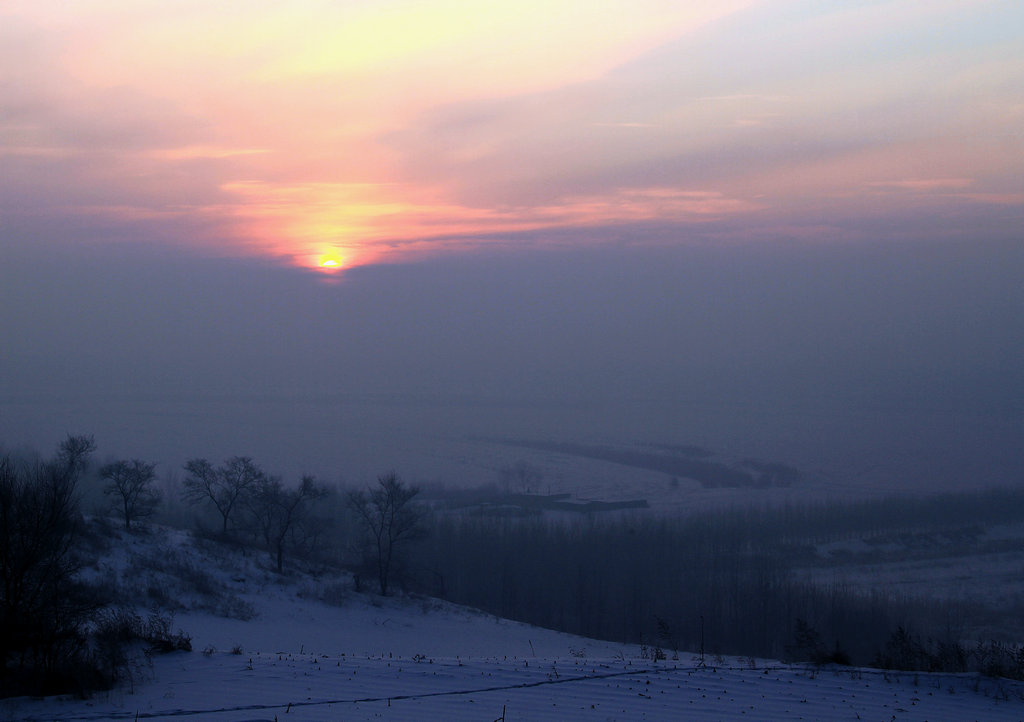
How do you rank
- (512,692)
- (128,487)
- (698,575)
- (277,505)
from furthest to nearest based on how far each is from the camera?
(698,575) → (277,505) → (128,487) → (512,692)

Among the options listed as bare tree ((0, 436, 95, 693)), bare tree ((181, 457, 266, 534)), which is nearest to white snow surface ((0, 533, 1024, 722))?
bare tree ((0, 436, 95, 693))

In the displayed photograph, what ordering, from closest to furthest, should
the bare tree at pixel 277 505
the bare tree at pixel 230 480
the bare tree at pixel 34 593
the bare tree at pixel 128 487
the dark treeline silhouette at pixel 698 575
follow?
the bare tree at pixel 34 593 → the dark treeline silhouette at pixel 698 575 → the bare tree at pixel 128 487 → the bare tree at pixel 277 505 → the bare tree at pixel 230 480

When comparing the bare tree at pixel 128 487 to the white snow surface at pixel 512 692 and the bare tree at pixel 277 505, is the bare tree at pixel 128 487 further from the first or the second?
the white snow surface at pixel 512 692

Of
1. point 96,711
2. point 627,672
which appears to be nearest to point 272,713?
point 96,711

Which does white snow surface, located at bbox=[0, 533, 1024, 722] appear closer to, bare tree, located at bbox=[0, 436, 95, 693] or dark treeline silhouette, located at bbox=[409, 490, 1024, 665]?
bare tree, located at bbox=[0, 436, 95, 693]

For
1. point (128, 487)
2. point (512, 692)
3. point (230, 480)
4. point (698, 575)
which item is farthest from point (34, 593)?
point (698, 575)

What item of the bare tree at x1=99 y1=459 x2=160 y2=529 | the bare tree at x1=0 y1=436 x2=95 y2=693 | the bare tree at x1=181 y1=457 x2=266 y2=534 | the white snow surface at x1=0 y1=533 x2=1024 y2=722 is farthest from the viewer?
the bare tree at x1=181 y1=457 x2=266 y2=534

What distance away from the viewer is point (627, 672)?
1166cm

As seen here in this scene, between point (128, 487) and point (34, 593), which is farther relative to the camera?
point (128, 487)

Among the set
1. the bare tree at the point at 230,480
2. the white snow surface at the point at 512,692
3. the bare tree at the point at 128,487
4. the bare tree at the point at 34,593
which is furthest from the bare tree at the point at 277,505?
the bare tree at the point at 34,593

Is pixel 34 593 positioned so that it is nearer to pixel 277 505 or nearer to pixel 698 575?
pixel 277 505

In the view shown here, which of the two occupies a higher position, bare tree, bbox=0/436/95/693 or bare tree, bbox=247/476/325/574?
bare tree, bbox=0/436/95/693

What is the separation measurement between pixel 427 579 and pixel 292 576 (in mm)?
8547

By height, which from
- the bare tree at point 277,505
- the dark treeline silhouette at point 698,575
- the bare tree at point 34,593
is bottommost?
the dark treeline silhouette at point 698,575
